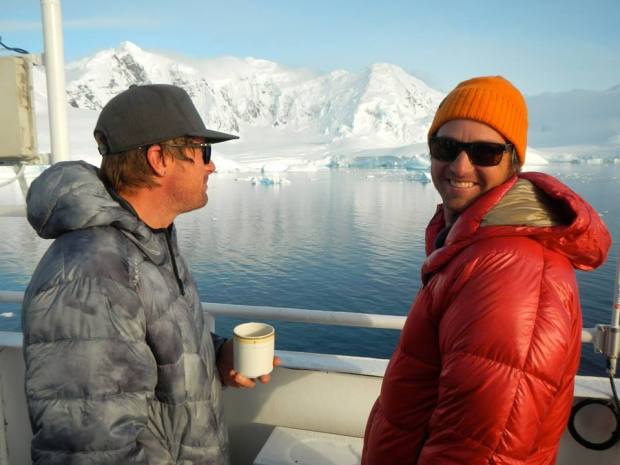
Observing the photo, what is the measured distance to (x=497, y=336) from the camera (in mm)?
823

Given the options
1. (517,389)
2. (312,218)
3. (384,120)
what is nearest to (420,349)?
(517,389)

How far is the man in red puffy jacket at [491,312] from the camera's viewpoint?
83 cm

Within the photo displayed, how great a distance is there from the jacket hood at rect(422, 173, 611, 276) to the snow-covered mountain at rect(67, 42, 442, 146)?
126 m

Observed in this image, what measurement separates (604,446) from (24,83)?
2.97 metres

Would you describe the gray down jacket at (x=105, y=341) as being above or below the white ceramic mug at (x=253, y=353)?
above

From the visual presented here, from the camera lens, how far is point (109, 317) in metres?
0.97

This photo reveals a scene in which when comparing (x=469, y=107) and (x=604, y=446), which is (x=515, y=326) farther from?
(x=604, y=446)

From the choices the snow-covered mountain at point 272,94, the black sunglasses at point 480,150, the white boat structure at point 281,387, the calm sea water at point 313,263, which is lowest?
the calm sea water at point 313,263

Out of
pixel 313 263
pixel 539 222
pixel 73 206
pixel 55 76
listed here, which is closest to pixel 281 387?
pixel 73 206

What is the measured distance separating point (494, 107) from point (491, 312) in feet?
1.74

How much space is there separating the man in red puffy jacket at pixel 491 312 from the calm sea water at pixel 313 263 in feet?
36.9

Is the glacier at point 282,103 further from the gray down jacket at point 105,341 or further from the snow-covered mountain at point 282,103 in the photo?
the gray down jacket at point 105,341

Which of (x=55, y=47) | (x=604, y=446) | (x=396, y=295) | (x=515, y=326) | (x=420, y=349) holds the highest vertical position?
(x=55, y=47)

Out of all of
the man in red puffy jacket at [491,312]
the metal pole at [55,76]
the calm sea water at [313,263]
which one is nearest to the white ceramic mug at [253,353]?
the man in red puffy jacket at [491,312]
